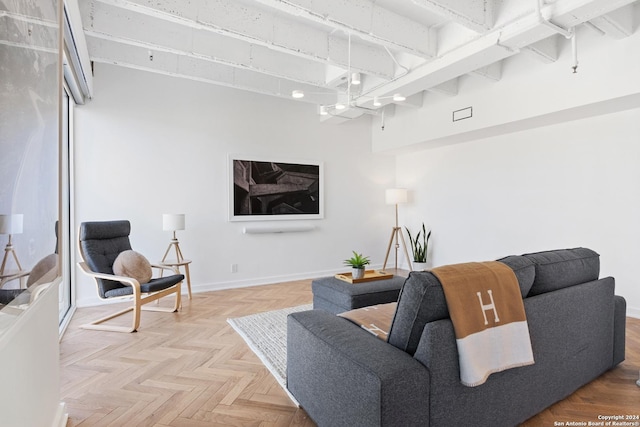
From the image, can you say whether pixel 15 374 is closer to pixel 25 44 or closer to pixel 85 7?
pixel 25 44

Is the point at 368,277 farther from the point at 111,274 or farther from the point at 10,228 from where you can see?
the point at 10,228

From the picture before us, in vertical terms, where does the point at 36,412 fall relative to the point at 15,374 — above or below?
below

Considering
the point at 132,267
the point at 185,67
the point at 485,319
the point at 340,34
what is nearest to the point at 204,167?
the point at 185,67

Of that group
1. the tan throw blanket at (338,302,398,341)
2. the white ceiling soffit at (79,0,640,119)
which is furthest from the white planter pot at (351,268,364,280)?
the white ceiling soffit at (79,0,640,119)

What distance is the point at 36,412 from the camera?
1.42 meters

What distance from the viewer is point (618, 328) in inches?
91.4

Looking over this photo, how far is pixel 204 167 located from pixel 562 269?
13.6 ft

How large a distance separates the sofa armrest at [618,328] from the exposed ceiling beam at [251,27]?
3.03 meters

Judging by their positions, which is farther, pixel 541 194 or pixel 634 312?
pixel 541 194

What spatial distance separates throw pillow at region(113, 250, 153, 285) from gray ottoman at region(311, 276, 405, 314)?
1695 millimetres

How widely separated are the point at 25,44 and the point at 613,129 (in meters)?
4.81

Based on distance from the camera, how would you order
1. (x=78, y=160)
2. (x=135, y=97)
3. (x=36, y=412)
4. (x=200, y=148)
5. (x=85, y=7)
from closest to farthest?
1. (x=36, y=412)
2. (x=85, y=7)
3. (x=78, y=160)
4. (x=135, y=97)
5. (x=200, y=148)

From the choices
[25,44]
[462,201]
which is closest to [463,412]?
[25,44]

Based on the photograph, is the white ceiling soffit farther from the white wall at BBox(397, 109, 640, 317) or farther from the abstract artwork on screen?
the abstract artwork on screen
